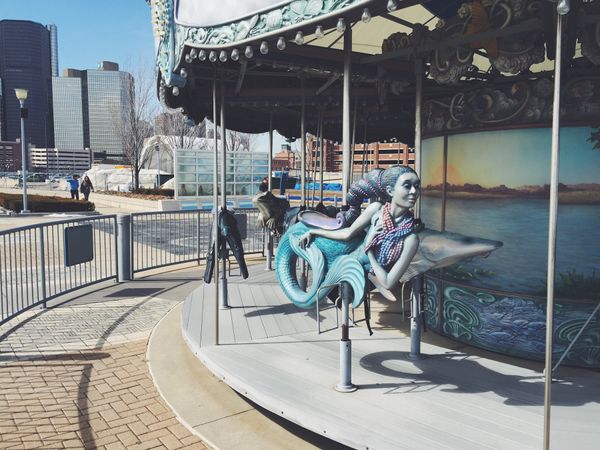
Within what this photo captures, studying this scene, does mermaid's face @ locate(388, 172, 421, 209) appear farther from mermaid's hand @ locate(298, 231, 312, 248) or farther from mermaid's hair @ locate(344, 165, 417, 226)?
mermaid's hand @ locate(298, 231, 312, 248)

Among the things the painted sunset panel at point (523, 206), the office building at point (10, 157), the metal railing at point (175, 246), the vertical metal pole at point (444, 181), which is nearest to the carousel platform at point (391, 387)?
the painted sunset panel at point (523, 206)

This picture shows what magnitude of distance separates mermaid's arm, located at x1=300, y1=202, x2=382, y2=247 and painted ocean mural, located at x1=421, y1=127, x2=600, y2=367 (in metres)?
2.10

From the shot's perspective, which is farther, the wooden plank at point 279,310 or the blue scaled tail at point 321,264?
the wooden plank at point 279,310

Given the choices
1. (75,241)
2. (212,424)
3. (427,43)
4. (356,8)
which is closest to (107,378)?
(212,424)

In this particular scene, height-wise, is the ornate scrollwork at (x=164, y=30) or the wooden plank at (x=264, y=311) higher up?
the ornate scrollwork at (x=164, y=30)

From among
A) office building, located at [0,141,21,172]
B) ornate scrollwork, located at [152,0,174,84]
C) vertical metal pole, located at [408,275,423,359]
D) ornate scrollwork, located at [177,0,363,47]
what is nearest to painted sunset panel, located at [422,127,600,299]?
vertical metal pole, located at [408,275,423,359]

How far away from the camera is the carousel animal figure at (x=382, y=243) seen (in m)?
4.71

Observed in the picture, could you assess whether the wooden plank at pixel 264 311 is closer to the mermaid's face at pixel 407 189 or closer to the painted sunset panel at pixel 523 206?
the painted sunset panel at pixel 523 206

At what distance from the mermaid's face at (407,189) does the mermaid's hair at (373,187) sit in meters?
0.05

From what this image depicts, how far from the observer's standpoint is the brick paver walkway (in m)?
4.82

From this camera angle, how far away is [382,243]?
485cm

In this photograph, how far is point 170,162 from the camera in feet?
216

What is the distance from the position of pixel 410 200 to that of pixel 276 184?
38924 millimetres

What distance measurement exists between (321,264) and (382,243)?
41.0 inches
